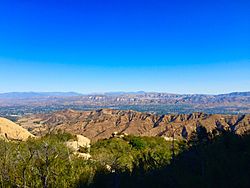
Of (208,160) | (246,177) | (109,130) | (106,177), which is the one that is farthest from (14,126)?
(109,130)

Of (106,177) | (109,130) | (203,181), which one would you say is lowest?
(109,130)

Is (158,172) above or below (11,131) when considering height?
above

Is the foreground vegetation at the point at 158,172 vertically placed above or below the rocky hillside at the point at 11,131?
above

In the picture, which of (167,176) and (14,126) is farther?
(14,126)

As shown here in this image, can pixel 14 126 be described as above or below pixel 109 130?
above

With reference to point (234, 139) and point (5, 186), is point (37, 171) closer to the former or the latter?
point (5, 186)

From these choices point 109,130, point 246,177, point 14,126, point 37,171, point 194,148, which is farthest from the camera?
point 109,130

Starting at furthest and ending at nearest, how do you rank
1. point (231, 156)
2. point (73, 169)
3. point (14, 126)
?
1. point (14, 126)
2. point (73, 169)
3. point (231, 156)

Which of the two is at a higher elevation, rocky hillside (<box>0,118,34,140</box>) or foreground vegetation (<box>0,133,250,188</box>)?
foreground vegetation (<box>0,133,250,188</box>)

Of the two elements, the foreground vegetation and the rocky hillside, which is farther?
the rocky hillside

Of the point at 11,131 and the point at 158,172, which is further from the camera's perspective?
the point at 11,131

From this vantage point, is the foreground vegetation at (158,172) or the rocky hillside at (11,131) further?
the rocky hillside at (11,131)

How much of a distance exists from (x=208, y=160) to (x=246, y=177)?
155 inches

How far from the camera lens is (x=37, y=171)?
74.0 feet
